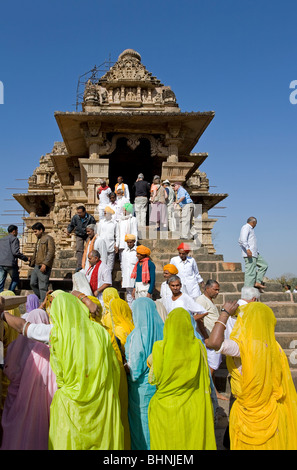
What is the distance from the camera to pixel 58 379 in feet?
8.22

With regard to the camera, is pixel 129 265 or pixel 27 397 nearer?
pixel 27 397

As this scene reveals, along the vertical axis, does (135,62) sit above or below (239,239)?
above

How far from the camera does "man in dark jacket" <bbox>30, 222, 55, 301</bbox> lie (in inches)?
262

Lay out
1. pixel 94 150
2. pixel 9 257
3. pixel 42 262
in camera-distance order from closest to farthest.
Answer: pixel 42 262, pixel 9 257, pixel 94 150

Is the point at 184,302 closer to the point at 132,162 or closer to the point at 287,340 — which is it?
the point at 287,340

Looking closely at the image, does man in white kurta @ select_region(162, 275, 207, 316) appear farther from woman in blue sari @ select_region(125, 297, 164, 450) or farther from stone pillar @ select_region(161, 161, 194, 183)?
stone pillar @ select_region(161, 161, 194, 183)

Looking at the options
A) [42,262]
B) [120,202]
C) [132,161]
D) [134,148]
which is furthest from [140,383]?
[132,161]

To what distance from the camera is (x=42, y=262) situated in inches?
263

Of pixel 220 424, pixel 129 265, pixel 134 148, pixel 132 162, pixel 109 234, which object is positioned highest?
pixel 132 162

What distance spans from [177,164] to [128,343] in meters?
8.48

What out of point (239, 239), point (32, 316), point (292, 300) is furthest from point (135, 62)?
point (32, 316)

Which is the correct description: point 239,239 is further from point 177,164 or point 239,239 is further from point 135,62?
point 135,62

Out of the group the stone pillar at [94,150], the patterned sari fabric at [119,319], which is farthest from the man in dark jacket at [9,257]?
the stone pillar at [94,150]

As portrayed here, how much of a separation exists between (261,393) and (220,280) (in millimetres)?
5169
